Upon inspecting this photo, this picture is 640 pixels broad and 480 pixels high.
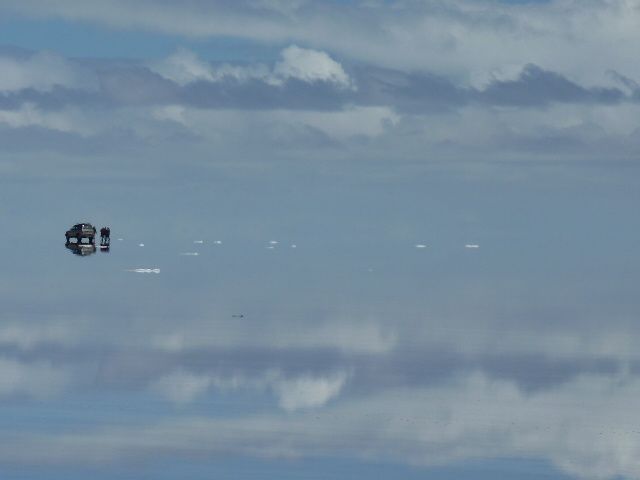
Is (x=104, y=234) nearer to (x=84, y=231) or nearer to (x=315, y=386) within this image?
(x=84, y=231)

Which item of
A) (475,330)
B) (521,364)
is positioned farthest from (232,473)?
(475,330)

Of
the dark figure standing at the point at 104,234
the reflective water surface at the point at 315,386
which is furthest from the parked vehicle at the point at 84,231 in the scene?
Answer: the reflective water surface at the point at 315,386

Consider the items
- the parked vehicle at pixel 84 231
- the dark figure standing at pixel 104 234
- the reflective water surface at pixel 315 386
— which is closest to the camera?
the reflective water surface at pixel 315 386

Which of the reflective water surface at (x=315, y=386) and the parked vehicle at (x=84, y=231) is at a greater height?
the parked vehicle at (x=84, y=231)

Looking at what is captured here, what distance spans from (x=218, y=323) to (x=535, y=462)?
1352 inches

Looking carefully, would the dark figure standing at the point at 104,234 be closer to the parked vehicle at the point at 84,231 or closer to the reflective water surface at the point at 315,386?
the parked vehicle at the point at 84,231

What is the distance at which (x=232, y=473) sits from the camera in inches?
1406

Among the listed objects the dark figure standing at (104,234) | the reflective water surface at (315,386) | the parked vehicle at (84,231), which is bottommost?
the reflective water surface at (315,386)

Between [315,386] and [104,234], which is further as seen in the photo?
[104,234]

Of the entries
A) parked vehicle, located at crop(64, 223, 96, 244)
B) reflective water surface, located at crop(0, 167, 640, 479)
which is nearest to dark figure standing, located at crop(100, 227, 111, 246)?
parked vehicle, located at crop(64, 223, 96, 244)

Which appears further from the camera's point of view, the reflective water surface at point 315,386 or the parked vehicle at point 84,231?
the parked vehicle at point 84,231

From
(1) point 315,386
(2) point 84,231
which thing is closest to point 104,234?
(2) point 84,231

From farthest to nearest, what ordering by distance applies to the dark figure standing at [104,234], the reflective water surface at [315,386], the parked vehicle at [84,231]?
the parked vehicle at [84,231] → the dark figure standing at [104,234] → the reflective water surface at [315,386]

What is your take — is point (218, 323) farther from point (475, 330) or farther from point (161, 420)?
point (161, 420)
